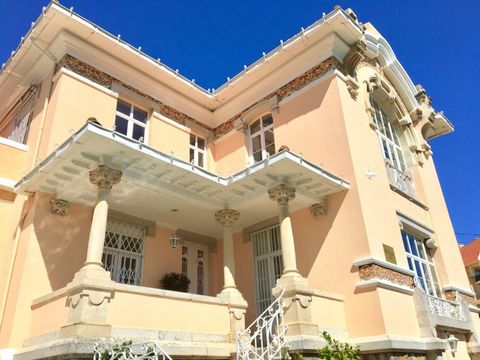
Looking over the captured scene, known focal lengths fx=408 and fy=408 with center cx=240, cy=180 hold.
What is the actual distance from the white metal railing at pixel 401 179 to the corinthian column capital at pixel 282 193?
4.00m

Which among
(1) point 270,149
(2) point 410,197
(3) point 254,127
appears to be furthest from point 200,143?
(2) point 410,197

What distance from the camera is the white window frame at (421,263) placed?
11070 millimetres

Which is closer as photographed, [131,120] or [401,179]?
[131,120]

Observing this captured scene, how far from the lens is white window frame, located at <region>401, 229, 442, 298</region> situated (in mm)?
11070

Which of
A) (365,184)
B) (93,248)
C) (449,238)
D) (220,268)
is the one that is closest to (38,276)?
(93,248)

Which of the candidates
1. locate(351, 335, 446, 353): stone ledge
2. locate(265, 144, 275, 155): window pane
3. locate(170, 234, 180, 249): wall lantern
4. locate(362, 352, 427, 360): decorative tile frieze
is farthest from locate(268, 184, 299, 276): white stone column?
locate(265, 144, 275, 155): window pane

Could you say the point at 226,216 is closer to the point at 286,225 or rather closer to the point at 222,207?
the point at 222,207

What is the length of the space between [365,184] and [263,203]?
252cm

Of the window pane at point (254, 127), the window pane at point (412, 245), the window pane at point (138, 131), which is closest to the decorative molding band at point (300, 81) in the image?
the window pane at point (254, 127)

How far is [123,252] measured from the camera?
32.6ft

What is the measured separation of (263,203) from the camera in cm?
1016

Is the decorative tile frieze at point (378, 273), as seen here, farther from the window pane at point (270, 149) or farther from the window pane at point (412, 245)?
the window pane at point (270, 149)

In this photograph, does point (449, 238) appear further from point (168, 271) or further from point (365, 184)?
point (168, 271)

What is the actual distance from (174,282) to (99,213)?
3539 millimetres
